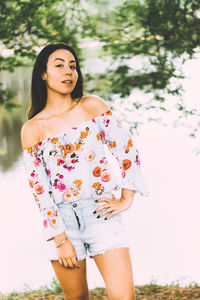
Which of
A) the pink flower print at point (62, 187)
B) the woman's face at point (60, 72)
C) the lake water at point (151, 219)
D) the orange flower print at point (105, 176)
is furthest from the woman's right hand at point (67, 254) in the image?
the lake water at point (151, 219)

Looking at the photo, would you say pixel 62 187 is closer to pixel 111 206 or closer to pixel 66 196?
pixel 66 196

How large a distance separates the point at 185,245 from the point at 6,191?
719 centimetres

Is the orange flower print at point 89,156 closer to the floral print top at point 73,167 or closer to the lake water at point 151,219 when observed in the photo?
the floral print top at point 73,167

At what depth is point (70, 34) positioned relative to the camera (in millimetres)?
4461

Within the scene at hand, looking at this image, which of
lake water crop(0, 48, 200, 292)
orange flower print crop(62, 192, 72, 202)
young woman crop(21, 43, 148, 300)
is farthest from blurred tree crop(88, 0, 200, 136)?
orange flower print crop(62, 192, 72, 202)

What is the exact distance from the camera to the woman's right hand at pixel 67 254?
7.73 ft

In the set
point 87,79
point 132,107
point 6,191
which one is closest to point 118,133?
point 132,107

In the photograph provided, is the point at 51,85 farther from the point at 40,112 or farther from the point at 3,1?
the point at 3,1

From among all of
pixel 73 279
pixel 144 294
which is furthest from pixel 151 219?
pixel 73 279

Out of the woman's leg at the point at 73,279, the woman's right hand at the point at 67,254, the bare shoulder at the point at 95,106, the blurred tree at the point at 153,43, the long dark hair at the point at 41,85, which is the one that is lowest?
the woman's leg at the point at 73,279

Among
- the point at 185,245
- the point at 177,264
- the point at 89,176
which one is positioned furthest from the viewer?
the point at 185,245

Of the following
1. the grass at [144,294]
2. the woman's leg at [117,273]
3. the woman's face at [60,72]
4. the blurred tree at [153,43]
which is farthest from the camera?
the grass at [144,294]

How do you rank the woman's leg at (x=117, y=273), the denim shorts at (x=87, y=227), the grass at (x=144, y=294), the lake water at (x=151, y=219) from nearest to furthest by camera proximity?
the woman's leg at (x=117, y=273) → the denim shorts at (x=87, y=227) → the grass at (x=144, y=294) → the lake water at (x=151, y=219)

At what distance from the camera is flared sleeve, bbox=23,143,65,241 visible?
2371mm
